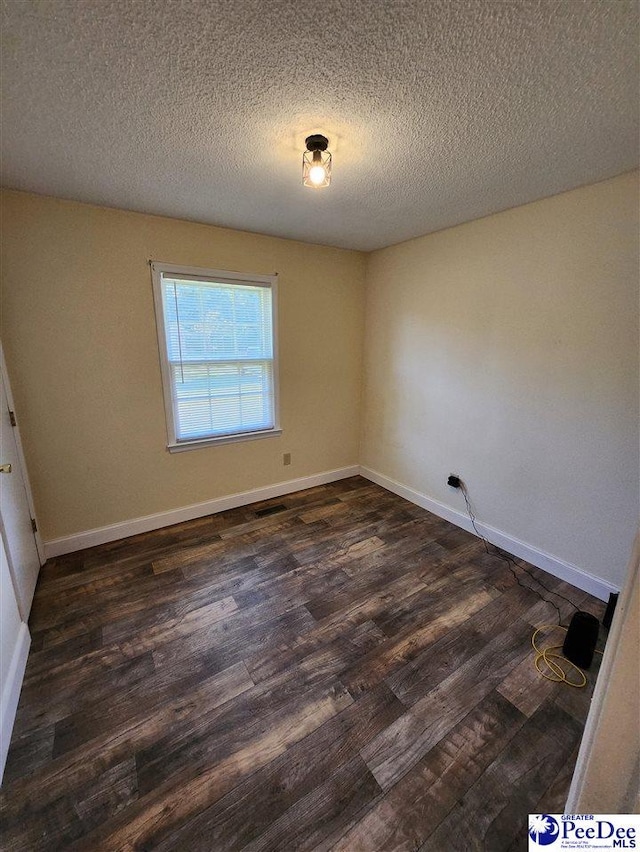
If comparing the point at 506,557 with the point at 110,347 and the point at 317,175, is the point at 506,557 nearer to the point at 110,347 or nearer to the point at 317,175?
the point at 317,175

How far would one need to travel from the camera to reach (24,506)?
2094 millimetres

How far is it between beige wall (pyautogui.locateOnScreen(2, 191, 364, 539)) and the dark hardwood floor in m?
0.56

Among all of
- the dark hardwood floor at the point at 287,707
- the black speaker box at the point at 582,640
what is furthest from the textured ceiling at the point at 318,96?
the dark hardwood floor at the point at 287,707

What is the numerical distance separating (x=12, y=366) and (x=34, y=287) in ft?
1.73

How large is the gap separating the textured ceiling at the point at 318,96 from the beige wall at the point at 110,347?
32 centimetres

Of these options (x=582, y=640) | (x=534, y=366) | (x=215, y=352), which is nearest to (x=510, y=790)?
(x=582, y=640)

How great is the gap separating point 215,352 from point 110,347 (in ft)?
2.48

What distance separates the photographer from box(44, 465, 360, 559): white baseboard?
2465 millimetres

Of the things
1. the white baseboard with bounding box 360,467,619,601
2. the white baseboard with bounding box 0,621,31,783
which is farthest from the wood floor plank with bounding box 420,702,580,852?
the white baseboard with bounding box 0,621,31,783

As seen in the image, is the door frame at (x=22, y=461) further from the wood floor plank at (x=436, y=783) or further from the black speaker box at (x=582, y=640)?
the black speaker box at (x=582, y=640)

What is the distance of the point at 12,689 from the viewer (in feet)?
4.63

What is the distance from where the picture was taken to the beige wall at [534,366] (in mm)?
1875

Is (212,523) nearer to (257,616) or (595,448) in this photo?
(257,616)

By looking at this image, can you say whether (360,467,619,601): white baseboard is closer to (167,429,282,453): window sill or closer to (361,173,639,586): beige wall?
(361,173,639,586): beige wall
